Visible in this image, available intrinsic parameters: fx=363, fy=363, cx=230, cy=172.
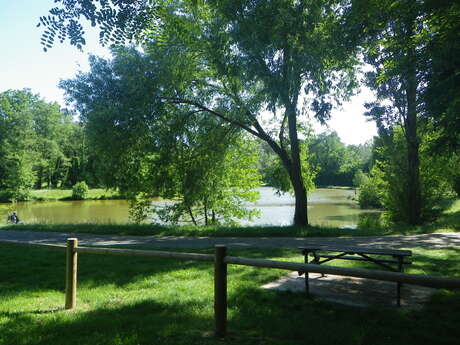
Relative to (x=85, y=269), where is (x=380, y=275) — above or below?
above

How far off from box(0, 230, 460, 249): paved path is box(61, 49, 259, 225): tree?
378 centimetres

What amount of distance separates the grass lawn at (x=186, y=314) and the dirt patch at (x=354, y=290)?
0.25 m

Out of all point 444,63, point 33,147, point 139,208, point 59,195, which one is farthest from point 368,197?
point 33,147

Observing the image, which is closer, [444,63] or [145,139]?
[444,63]

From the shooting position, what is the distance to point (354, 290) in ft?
19.0

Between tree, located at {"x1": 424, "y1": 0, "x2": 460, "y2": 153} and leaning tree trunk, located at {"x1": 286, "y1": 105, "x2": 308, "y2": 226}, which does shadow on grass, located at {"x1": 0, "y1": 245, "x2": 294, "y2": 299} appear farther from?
leaning tree trunk, located at {"x1": 286, "y1": 105, "x2": 308, "y2": 226}

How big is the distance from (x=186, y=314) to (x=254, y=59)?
9.51 m

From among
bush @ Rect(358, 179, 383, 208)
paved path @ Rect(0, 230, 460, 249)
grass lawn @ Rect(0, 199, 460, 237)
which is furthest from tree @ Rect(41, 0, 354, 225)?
bush @ Rect(358, 179, 383, 208)

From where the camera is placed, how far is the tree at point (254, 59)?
1133cm

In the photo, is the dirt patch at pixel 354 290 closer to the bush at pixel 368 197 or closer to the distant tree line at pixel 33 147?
the bush at pixel 368 197

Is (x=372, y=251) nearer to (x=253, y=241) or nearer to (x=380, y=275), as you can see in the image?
(x=380, y=275)

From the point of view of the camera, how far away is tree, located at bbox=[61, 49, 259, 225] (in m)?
14.0

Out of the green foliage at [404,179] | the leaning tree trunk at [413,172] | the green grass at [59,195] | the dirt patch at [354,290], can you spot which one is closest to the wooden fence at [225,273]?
the dirt patch at [354,290]

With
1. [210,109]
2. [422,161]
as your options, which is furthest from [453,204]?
[210,109]
